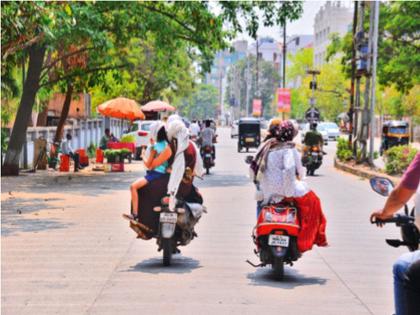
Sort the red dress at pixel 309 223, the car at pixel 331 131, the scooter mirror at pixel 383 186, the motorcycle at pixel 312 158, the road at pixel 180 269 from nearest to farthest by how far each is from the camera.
→ the scooter mirror at pixel 383 186 < the road at pixel 180 269 < the red dress at pixel 309 223 < the motorcycle at pixel 312 158 < the car at pixel 331 131

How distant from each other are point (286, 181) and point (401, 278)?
5126 millimetres

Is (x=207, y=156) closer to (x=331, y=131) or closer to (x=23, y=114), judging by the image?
(x=23, y=114)

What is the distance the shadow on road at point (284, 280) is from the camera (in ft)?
28.1

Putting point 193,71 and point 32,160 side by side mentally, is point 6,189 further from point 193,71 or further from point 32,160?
point 193,71

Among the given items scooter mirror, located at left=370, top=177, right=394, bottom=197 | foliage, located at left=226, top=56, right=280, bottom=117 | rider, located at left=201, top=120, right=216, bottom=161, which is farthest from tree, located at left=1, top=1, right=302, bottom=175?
foliage, located at left=226, top=56, right=280, bottom=117

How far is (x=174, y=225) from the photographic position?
9.50m

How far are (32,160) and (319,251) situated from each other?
19.8m

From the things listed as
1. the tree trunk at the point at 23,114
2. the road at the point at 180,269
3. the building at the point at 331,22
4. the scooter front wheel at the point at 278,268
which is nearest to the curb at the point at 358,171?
the road at the point at 180,269

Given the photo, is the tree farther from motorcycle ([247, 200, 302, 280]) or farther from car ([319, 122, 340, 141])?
car ([319, 122, 340, 141])

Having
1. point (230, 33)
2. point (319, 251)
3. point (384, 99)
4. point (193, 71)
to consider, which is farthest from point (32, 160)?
point (384, 99)

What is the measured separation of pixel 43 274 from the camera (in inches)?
351

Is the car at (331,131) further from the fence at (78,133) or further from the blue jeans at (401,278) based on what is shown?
the blue jeans at (401,278)

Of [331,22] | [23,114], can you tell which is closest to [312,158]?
[23,114]

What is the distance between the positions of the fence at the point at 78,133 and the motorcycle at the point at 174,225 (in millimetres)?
19042
